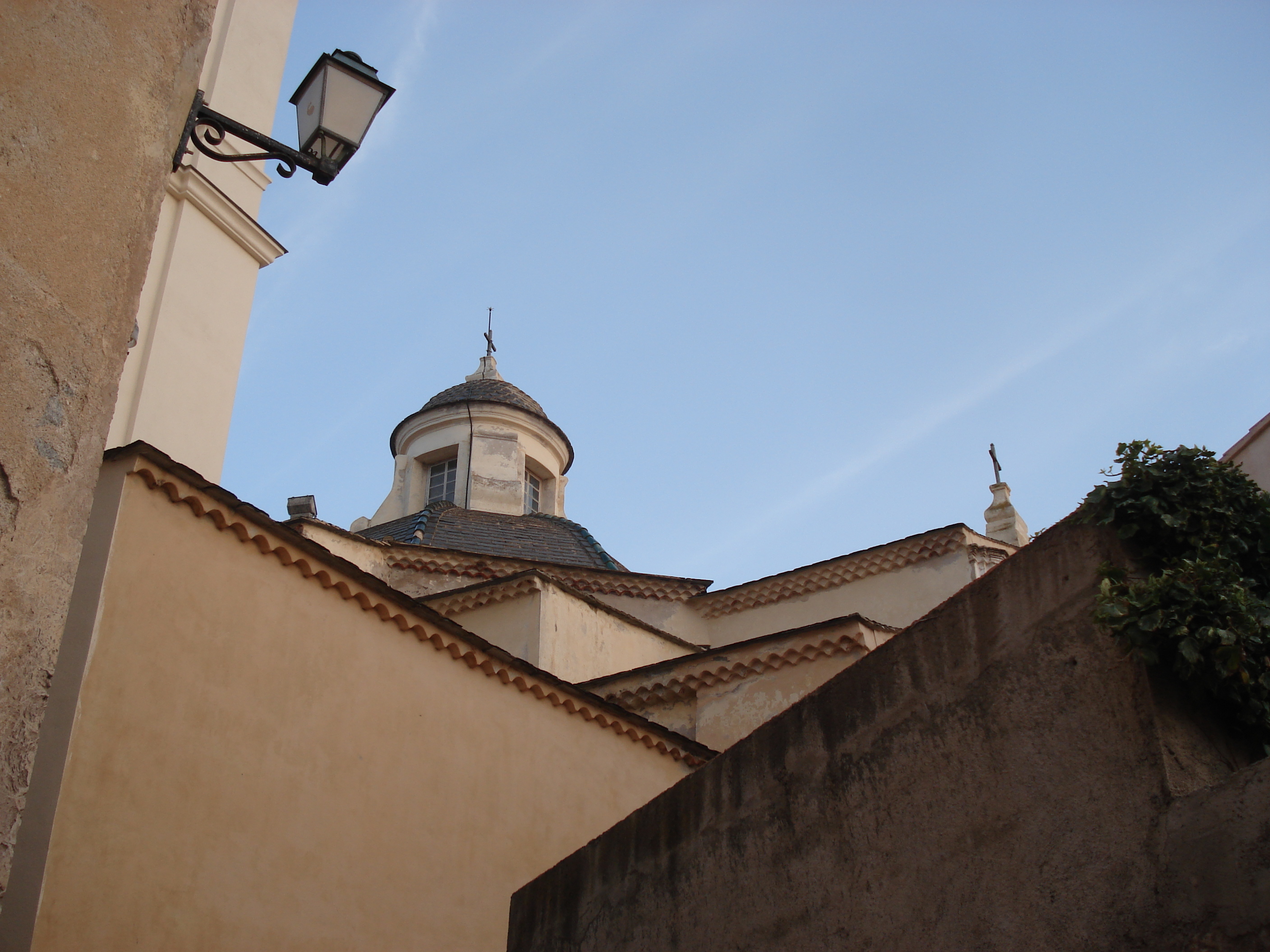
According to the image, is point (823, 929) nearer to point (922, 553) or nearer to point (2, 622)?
point (2, 622)

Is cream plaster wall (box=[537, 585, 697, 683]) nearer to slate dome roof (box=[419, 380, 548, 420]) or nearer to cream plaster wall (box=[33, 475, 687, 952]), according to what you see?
cream plaster wall (box=[33, 475, 687, 952])

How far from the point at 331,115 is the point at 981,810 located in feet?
12.3

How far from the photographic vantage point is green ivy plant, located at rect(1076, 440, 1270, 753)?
10.2 ft

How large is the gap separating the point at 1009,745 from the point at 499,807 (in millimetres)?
4716

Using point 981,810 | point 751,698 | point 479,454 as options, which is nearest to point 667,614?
point 751,698

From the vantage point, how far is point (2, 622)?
7.69 feet

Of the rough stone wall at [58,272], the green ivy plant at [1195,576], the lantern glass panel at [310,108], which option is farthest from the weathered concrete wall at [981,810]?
the lantern glass panel at [310,108]

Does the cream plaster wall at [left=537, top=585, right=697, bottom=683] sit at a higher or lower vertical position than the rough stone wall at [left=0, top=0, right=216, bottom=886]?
higher

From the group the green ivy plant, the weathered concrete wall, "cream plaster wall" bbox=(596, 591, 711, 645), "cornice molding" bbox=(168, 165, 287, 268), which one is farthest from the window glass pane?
the green ivy plant

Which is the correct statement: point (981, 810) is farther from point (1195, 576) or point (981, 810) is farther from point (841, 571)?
point (841, 571)

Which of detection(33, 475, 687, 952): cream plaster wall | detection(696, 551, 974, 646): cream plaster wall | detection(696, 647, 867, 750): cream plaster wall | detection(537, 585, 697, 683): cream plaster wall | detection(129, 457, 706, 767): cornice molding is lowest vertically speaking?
detection(33, 475, 687, 952): cream plaster wall

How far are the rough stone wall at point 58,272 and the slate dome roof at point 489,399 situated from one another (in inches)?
711

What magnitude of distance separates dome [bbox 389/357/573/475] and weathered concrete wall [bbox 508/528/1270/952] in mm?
16750

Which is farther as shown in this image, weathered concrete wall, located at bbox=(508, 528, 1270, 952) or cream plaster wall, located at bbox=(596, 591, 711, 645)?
cream plaster wall, located at bbox=(596, 591, 711, 645)
